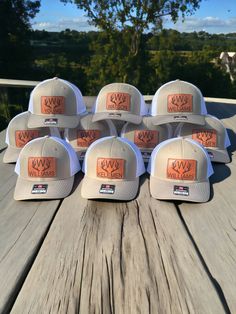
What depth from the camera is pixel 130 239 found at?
1.49 meters

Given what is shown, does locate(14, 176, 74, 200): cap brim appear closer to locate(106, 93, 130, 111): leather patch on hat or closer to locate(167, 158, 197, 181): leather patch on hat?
locate(167, 158, 197, 181): leather patch on hat

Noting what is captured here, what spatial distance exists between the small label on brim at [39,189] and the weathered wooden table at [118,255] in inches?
2.4

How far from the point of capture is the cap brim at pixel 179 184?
72.1 inches

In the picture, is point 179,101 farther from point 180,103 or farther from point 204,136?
point 204,136

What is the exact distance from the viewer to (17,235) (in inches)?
60.5

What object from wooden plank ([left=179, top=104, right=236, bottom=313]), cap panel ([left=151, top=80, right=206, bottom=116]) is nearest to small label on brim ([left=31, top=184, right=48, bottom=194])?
wooden plank ([left=179, top=104, right=236, bottom=313])

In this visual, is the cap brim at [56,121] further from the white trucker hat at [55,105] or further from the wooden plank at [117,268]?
the wooden plank at [117,268]

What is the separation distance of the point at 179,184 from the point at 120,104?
833 millimetres

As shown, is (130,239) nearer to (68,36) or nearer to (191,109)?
(191,109)

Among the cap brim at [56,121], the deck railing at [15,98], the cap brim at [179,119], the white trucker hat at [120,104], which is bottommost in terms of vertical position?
the deck railing at [15,98]

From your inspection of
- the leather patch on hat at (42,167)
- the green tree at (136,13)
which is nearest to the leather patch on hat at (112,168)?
the leather patch on hat at (42,167)

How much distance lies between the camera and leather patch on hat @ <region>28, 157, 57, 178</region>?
6.40ft

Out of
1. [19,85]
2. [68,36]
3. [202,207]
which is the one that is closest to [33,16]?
[68,36]

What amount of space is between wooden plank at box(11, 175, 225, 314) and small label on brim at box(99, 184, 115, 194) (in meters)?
0.13
